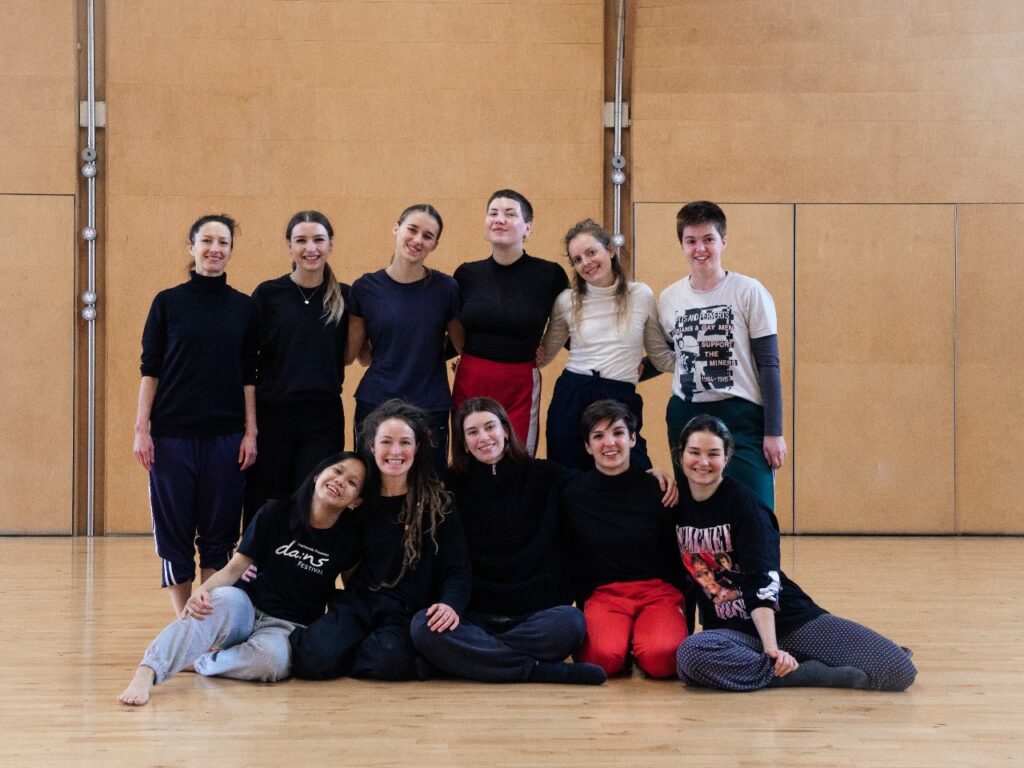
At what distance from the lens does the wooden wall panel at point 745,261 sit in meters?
7.19

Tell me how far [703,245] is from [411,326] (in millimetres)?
1074

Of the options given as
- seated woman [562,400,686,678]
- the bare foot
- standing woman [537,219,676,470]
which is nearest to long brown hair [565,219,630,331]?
standing woman [537,219,676,470]

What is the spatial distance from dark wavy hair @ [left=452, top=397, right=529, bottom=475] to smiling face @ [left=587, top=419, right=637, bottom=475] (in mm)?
248

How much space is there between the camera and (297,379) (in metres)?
4.12

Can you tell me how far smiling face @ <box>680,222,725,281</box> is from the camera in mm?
3949

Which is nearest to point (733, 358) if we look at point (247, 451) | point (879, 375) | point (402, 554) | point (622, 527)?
point (622, 527)

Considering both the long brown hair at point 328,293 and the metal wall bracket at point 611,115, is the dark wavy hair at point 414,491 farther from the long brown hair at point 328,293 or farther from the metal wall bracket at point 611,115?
the metal wall bracket at point 611,115

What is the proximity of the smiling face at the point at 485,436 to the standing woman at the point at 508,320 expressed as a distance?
0.36 meters

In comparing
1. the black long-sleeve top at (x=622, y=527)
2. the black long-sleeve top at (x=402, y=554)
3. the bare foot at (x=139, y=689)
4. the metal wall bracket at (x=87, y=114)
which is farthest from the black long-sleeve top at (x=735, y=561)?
the metal wall bracket at (x=87, y=114)

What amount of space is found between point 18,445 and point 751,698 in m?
5.28

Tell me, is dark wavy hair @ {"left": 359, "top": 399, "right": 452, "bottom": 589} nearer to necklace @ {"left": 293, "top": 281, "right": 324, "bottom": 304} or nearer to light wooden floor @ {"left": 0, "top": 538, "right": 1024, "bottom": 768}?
light wooden floor @ {"left": 0, "top": 538, "right": 1024, "bottom": 768}

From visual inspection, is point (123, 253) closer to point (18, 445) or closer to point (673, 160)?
point (18, 445)

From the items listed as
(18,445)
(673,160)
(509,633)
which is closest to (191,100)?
(18,445)

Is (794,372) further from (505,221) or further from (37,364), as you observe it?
(37,364)
